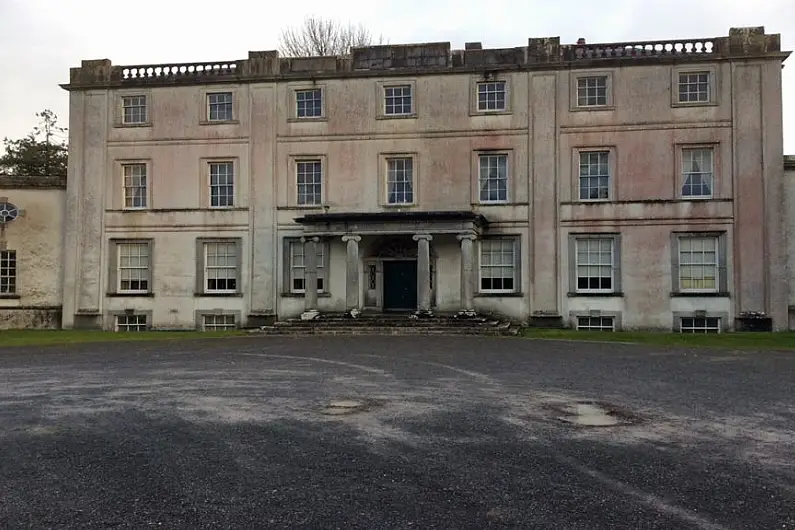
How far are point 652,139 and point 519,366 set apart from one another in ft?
51.6

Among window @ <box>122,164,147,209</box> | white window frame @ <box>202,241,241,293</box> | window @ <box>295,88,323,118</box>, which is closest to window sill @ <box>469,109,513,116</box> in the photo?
window @ <box>295,88,323,118</box>

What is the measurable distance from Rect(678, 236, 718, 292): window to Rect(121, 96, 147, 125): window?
858 inches

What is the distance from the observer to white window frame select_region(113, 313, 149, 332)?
2930 cm

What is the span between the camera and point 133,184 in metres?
30.0

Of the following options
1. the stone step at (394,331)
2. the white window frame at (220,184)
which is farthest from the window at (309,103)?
the stone step at (394,331)

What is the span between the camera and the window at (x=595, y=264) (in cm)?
2692

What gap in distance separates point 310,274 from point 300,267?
1641mm

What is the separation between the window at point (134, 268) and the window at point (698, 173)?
831 inches

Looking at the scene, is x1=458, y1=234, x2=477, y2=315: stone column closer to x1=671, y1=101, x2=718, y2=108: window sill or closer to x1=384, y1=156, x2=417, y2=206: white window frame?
x1=384, y1=156, x2=417, y2=206: white window frame

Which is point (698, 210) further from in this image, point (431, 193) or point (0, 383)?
point (0, 383)

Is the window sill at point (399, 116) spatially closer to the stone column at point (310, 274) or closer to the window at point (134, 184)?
the stone column at point (310, 274)

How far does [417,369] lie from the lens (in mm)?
13812

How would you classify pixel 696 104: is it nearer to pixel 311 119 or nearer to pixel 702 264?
pixel 702 264

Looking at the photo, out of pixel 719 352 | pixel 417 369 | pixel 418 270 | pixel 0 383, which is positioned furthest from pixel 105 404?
pixel 418 270
